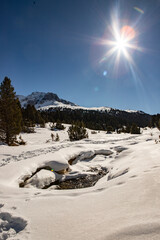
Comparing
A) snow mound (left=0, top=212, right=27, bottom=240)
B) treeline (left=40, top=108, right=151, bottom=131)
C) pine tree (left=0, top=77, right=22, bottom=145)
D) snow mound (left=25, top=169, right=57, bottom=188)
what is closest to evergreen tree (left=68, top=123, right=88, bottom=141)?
pine tree (left=0, top=77, right=22, bottom=145)

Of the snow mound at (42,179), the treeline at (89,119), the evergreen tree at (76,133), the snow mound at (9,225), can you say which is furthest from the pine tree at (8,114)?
the treeline at (89,119)

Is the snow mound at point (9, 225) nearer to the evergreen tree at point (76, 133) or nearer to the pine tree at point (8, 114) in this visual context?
the pine tree at point (8, 114)

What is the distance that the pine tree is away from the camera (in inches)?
577

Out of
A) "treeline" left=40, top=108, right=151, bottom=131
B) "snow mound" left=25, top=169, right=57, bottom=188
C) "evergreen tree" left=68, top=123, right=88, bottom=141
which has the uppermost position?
"treeline" left=40, top=108, right=151, bottom=131

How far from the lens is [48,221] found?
6.92ft

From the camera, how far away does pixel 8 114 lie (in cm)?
1520

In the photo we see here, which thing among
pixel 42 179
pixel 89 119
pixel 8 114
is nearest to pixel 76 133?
pixel 8 114

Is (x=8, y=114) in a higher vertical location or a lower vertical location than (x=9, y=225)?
higher

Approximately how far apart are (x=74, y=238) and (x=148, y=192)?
153cm

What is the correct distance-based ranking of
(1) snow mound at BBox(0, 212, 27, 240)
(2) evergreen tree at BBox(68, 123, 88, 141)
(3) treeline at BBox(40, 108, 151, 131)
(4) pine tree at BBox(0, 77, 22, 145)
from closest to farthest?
(1) snow mound at BBox(0, 212, 27, 240) < (4) pine tree at BBox(0, 77, 22, 145) < (2) evergreen tree at BBox(68, 123, 88, 141) < (3) treeline at BBox(40, 108, 151, 131)

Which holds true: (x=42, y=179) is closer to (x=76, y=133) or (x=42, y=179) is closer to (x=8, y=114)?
(x=8, y=114)

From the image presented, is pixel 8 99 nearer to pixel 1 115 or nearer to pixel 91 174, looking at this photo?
pixel 1 115

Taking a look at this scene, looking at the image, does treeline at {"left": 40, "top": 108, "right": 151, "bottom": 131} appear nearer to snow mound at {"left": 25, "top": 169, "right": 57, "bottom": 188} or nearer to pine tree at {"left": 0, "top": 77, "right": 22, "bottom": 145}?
pine tree at {"left": 0, "top": 77, "right": 22, "bottom": 145}

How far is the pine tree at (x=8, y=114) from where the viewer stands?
14648 millimetres
